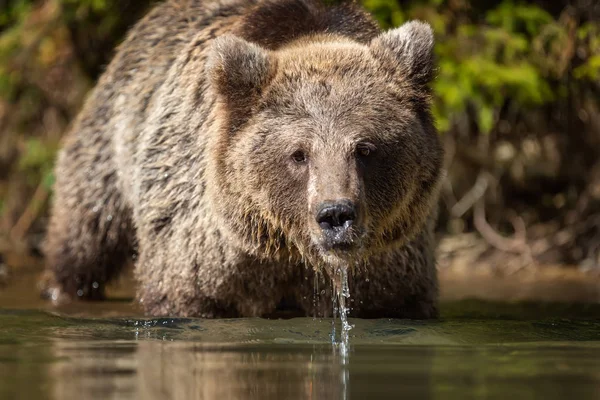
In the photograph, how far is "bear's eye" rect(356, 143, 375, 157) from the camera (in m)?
5.83

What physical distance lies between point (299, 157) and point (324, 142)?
182 millimetres

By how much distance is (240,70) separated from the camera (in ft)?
20.4

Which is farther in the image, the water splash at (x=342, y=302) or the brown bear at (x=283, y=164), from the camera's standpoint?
the brown bear at (x=283, y=164)

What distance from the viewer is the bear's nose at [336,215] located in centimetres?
543

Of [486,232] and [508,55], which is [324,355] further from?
[486,232]

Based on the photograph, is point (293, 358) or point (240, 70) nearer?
point (293, 358)

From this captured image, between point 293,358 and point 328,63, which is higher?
point 328,63

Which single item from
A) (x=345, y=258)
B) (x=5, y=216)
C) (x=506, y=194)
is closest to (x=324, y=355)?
(x=345, y=258)

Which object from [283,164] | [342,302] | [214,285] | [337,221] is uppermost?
[283,164]

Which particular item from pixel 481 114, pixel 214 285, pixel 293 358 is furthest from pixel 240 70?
pixel 481 114

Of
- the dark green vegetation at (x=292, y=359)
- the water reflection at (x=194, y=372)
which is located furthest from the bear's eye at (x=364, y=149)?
the water reflection at (x=194, y=372)

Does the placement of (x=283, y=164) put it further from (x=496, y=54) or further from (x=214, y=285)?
(x=496, y=54)

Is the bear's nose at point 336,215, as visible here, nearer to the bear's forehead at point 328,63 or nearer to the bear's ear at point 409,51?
the bear's forehead at point 328,63

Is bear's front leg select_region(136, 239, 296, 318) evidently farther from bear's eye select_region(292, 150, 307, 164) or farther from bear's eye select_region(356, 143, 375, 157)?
bear's eye select_region(356, 143, 375, 157)
